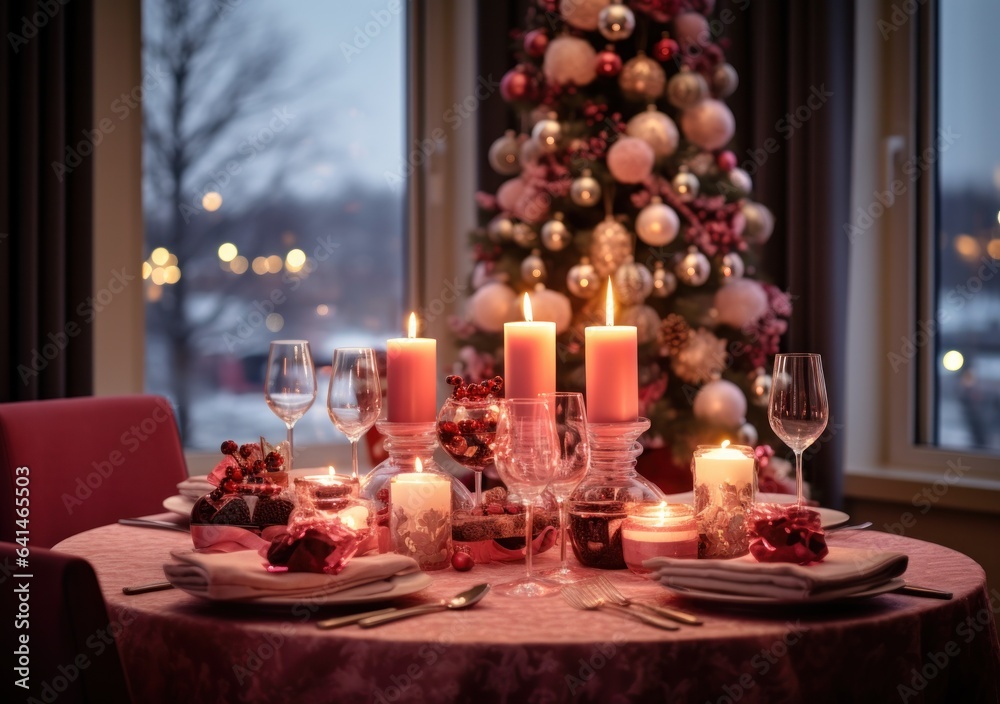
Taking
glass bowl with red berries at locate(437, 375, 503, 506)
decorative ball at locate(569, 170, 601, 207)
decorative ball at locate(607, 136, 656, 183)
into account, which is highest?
decorative ball at locate(607, 136, 656, 183)

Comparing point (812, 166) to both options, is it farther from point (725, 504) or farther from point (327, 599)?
point (327, 599)

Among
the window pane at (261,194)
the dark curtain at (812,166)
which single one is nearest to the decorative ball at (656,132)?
the dark curtain at (812,166)

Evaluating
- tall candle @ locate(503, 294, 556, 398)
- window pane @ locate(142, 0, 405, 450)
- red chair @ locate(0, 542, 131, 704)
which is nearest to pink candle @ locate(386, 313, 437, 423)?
tall candle @ locate(503, 294, 556, 398)

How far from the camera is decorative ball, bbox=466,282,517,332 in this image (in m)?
3.25

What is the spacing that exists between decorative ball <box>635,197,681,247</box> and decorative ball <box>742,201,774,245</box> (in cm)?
31

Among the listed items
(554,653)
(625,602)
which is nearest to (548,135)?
(625,602)

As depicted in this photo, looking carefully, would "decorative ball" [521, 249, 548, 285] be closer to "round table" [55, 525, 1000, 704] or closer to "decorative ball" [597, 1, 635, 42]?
"decorative ball" [597, 1, 635, 42]

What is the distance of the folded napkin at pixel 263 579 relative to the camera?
1.10 meters

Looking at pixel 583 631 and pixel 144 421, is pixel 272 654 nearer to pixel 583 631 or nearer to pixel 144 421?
pixel 583 631

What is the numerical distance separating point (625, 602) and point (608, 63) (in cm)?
234

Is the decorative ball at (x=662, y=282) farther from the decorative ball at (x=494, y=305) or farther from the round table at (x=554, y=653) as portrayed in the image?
the round table at (x=554, y=653)

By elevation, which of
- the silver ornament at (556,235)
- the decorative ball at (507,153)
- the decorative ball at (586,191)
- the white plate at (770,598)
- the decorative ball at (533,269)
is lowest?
the white plate at (770,598)

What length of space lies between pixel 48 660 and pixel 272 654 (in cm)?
23

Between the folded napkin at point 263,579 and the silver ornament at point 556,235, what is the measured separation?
2.07 metres
